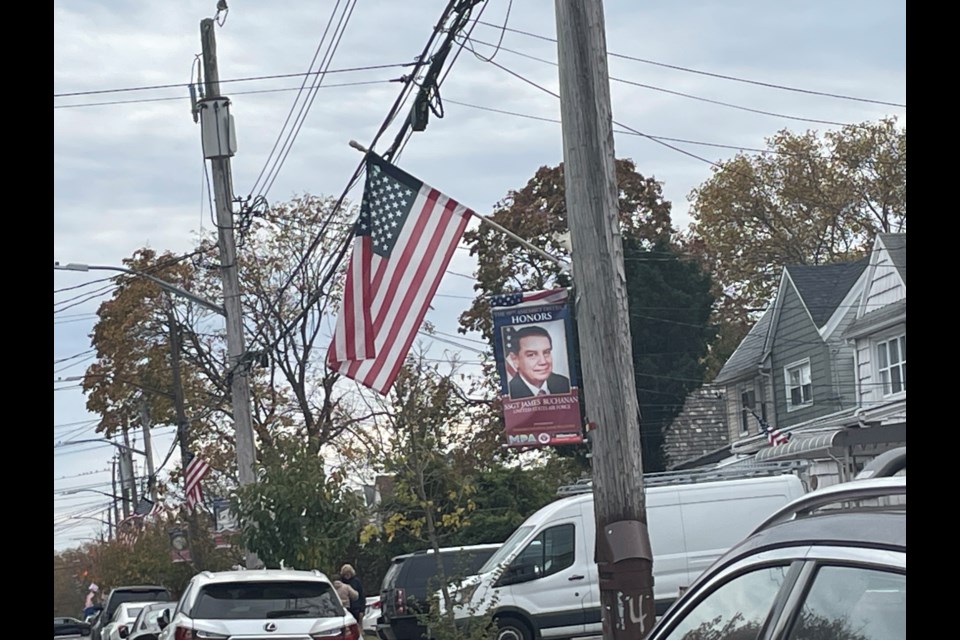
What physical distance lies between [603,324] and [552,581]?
38.8 feet

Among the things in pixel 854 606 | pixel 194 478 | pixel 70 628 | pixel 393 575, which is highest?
pixel 194 478

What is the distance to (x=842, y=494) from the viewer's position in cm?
355

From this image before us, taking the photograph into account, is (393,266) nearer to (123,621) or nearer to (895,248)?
(123,621)

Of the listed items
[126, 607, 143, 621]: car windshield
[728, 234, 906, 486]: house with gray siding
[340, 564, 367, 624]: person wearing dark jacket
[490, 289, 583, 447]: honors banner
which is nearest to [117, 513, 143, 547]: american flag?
[126, 607, 143, 621]: car windshield

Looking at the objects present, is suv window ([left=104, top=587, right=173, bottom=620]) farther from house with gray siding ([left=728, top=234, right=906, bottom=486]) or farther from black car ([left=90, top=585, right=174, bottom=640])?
house with gray siding ([left=728, top=234, right=906, bottom=486])

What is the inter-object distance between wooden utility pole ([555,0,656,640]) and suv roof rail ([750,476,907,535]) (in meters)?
4.99

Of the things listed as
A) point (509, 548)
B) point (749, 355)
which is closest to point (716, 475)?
point (509, 548)

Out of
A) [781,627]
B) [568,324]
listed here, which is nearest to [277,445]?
[568,324]

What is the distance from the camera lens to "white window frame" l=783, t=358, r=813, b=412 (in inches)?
1515

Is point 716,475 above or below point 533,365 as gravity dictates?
below

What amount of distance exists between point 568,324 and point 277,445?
1099cm

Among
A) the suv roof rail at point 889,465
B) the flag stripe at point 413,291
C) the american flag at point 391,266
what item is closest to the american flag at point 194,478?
the american flag at point 391,266

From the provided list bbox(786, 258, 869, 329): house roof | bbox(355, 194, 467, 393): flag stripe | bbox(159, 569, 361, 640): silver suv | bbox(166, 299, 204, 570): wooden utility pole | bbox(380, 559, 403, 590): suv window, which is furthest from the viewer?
bbox(166, 299, 204, 570): wooden utility pole
